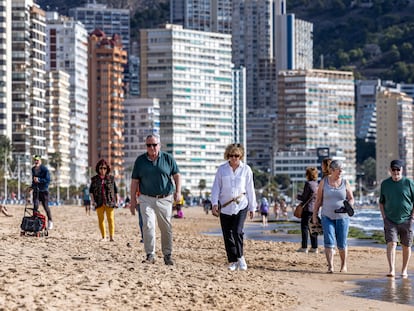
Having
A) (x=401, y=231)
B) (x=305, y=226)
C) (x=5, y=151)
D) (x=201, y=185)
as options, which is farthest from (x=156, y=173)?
(x=201, y=185)

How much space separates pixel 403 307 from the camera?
14.1 meters

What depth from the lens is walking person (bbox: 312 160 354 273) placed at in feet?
59.1

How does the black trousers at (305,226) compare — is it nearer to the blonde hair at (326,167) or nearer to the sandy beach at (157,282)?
the sandy beach at (157,282)

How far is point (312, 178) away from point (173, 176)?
581 cm

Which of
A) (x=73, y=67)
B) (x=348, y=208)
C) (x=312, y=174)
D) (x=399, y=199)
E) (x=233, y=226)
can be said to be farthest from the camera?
(x=73, y=67)

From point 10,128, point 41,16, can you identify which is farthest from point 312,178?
point 41,16

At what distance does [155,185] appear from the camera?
53.5 feet

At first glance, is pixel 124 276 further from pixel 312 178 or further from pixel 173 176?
pixel 312 178

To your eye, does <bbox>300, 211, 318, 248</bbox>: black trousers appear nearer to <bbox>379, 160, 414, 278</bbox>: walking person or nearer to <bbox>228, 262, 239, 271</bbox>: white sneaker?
<bbox>379, 160, 414, 278</bbox>: walking person

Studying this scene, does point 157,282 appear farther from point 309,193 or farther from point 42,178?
point 42,178

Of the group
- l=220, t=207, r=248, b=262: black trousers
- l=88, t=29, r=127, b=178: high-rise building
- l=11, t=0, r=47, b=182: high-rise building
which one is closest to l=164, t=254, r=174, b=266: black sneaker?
l=220, t=207, r=248, b=262: black trousers

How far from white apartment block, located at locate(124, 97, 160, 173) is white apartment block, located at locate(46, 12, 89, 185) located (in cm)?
1532

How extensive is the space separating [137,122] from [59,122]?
3338 centimetres

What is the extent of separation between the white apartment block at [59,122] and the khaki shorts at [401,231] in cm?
13772
